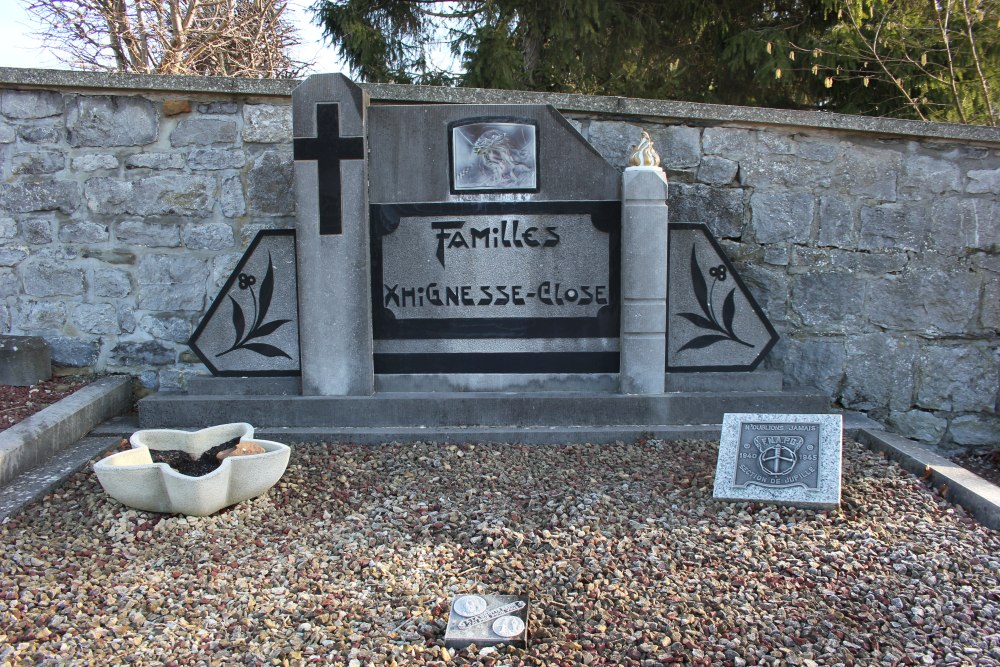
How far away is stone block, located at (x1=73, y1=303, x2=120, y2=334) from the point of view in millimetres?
4852

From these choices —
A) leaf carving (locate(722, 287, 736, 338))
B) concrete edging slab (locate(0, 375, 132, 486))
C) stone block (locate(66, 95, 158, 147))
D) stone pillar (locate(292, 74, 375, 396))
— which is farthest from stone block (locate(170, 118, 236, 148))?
leaf carving (locate(722, 287, 736, 338))

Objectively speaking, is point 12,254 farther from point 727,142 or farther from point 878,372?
point 878,372

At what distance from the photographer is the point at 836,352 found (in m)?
4.87

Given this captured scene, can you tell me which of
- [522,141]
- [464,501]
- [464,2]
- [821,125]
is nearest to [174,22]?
[464,2]

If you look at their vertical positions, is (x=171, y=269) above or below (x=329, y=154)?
below

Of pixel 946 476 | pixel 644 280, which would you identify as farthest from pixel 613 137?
pixel 946 476

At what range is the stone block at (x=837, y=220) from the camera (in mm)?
4785

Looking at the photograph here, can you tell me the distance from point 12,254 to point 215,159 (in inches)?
55.1

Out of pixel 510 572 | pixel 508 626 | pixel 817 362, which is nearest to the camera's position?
pixel 508 626

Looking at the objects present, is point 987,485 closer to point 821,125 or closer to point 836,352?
point 836,352

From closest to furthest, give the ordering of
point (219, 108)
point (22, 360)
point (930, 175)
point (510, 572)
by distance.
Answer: point (510, 572), point (22, 360), point (219, 108), point (930, 175)

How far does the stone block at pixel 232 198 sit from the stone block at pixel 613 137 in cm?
214

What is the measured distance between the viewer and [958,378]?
16.1 feet

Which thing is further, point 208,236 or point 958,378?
point 958,378
